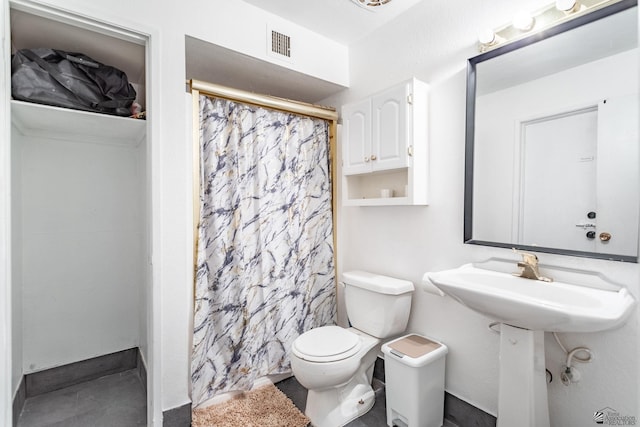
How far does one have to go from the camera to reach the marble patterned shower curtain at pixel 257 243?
1.86 m

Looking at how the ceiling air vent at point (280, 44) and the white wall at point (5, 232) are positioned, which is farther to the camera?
the ceiling air vent at point (280, 44)

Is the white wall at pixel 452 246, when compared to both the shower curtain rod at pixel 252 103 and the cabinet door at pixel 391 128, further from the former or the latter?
the shower curtain rod at pixel 252 103

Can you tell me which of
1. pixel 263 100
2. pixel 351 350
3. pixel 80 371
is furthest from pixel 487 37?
pixel 80 371

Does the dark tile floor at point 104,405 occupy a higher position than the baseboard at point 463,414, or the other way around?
the baseboard at point 463,414

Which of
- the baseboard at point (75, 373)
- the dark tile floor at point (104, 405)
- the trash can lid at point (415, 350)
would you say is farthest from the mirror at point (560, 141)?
the baseboard at point (75, 373)

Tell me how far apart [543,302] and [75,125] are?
2.52m

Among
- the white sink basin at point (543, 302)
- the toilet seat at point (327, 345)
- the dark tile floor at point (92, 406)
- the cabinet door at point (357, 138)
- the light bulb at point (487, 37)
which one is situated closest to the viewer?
the white sink basin at point (543, 302)

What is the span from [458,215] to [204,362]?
1.69m

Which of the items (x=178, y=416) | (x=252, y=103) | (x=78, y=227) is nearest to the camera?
(x=178, y=416)

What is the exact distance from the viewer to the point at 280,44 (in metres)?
1.96

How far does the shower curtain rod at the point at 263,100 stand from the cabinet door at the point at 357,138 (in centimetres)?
24

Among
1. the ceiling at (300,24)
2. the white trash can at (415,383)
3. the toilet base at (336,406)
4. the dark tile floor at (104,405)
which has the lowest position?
the dark tile floor at (104,405)

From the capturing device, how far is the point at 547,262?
1376 mm

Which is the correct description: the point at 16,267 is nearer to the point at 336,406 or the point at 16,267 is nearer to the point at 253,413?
the point at 253,413
